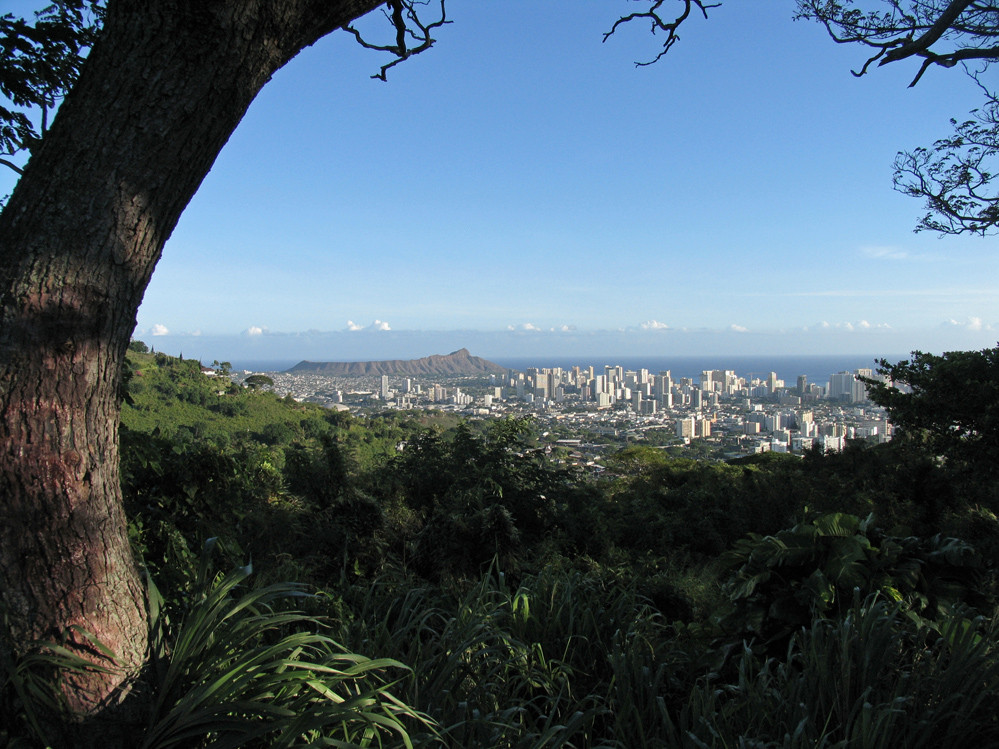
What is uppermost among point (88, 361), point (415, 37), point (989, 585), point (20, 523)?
point (415, 37)

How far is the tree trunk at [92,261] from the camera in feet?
4.03

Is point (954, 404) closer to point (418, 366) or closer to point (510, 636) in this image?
point (510, 636)

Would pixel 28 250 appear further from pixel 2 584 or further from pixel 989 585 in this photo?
pixel 989 585

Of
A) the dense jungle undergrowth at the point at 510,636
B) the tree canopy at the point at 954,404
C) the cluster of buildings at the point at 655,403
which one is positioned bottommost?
the cluster of buildings at the point at 655,403

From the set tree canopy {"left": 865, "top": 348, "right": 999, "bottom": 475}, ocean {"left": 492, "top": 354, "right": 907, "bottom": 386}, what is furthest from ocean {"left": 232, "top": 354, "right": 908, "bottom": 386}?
tree canopy {"left": 865, "top": 348, "right": 999, "bottom": 475}

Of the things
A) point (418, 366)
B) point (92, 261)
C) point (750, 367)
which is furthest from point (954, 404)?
point (750, 367)

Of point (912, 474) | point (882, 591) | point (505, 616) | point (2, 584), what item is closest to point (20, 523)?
point (2, 584)

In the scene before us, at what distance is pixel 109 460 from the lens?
1405 mm

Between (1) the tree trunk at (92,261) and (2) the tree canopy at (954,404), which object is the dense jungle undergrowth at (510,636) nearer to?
(1) the tree trunk at (92,261)

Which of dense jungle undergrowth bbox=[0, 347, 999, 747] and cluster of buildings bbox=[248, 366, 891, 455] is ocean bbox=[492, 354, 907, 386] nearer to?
cluster of buildings bbox=[248, 366, 891, 455]

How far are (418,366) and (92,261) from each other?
47.9 meters

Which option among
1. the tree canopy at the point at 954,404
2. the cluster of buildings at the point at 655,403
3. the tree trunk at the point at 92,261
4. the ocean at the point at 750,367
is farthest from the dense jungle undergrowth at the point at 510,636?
the ocean at the point at 750,367

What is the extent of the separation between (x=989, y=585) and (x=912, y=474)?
5.51 meters

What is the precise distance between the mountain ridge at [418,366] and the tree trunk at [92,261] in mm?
41469
